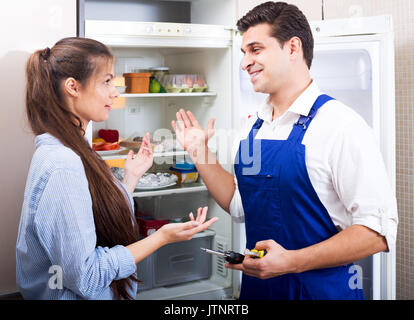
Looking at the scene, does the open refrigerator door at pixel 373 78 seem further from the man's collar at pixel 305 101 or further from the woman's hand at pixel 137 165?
the woman's hand at pixel 137 165

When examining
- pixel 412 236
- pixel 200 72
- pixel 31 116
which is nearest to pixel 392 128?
pixel 412 236

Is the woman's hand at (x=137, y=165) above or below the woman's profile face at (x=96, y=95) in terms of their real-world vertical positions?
below

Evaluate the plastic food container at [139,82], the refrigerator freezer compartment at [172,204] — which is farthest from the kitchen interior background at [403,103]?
the refrigerator freezer compartment at [172,204]

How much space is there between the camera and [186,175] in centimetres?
245

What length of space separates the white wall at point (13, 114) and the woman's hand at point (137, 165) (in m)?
0.38

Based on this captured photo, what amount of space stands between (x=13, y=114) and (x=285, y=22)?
0.92m

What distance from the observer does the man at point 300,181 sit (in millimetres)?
1259

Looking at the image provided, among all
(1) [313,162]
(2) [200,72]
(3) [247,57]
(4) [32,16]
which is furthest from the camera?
(2) [200,72]

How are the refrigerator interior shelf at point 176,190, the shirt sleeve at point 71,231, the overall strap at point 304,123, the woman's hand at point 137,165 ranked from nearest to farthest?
the shirt sleeve at point 71,231, the overall strap at point 304,123, the woman's hand at point 137,165, the refrigerator interior shelf at point 176,190

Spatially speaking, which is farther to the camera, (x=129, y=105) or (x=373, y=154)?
(x=129, y=105)

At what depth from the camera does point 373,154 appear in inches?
50.2

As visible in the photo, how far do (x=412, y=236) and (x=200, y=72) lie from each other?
1308 mm

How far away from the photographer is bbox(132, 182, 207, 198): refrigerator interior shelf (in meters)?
2.20

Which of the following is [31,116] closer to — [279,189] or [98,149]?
[279,189]
